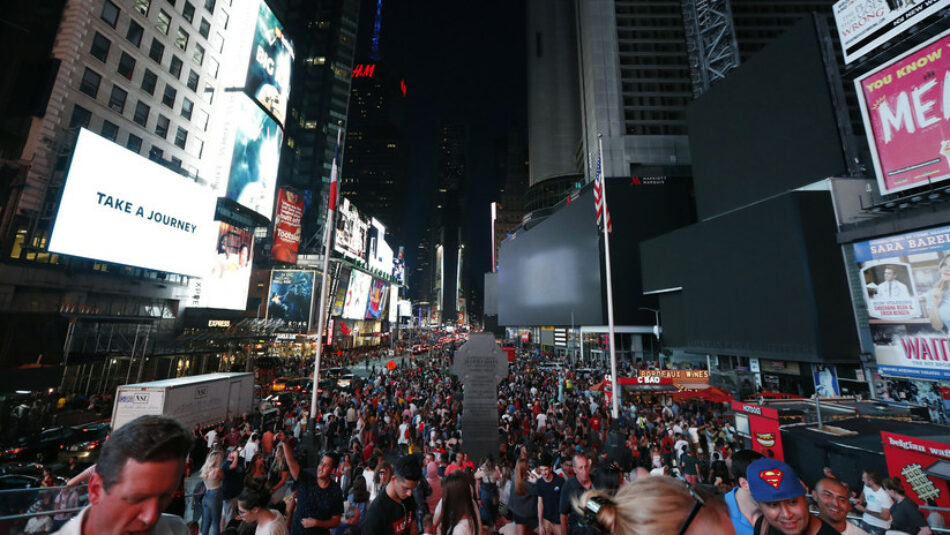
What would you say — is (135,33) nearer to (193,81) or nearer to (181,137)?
(193,81)

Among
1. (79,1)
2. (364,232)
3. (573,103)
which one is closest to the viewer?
(79,1)

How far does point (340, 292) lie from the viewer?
2199 inches

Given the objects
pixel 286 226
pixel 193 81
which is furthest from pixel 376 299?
pixel 193 81

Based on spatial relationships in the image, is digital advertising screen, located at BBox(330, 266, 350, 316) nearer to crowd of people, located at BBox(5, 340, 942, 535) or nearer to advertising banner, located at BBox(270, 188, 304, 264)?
advertising banner, located at BBox(270, 188, 304, 264)

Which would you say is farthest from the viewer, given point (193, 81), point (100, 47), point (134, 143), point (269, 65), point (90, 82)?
point (269, 65)

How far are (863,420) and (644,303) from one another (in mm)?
35309

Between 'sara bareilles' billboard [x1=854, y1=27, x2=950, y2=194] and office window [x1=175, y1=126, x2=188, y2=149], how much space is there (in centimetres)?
4812

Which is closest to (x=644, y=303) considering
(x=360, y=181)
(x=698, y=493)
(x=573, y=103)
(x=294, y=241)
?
(x=294, y=241)

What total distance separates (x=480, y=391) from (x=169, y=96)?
35800 millimetres

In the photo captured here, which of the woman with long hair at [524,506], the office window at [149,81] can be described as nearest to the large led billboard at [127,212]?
the office window at [149,81]

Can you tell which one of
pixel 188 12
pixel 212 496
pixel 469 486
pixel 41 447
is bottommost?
pixel 41 447

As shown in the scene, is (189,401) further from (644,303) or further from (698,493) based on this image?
(644,303)

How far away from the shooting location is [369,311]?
6888 cm

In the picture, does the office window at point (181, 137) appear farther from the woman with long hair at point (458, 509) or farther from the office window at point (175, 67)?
the woman with long hair at point (458, 509)
